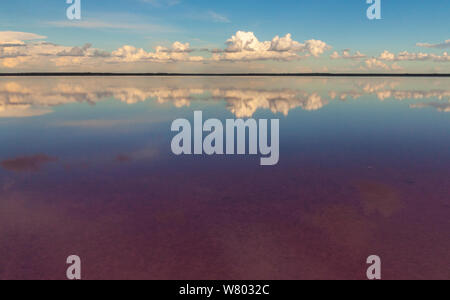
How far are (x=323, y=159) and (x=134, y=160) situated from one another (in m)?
6.33

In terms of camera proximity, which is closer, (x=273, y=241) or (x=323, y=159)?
(x=273, y=241)

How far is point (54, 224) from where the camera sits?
6082mm

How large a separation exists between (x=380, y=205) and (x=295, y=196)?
1851 millimetres

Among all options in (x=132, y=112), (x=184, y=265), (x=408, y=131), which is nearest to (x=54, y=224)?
(x=184, y=265)

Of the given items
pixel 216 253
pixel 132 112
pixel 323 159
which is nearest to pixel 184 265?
pixel 216 253

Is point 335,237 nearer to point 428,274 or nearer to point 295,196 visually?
point 428,274

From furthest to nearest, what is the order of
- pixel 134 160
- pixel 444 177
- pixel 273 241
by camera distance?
pixel 134 160, pixel 444 177, pixel 273 241

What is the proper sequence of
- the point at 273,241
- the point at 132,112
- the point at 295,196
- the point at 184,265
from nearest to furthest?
the point at 184,265, the point at 273,241, the point at 295,196, the point at 132,112

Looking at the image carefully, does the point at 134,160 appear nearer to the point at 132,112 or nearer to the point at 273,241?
the point at 273,241
